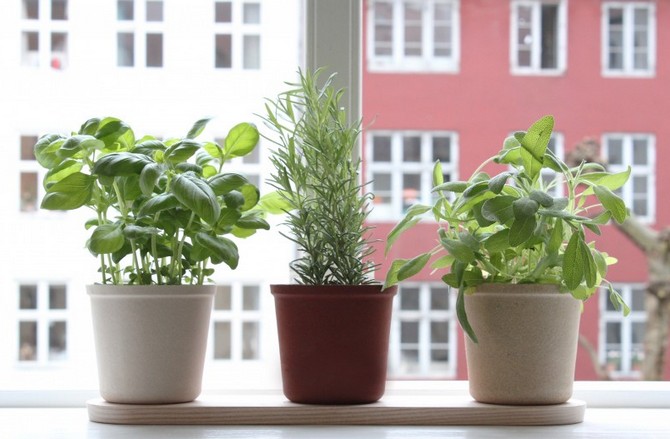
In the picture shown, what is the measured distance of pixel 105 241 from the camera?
1.18 metres

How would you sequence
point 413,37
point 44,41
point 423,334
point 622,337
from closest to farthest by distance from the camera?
point 44,41, point 423,334, point 413,37, point 622,337

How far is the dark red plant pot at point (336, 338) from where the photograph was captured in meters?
1.24

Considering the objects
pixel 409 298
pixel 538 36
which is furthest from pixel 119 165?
pixel 538 36

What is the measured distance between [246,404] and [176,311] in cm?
17

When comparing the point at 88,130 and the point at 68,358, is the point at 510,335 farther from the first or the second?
the point at 68,358

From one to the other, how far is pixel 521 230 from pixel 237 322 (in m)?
0.68

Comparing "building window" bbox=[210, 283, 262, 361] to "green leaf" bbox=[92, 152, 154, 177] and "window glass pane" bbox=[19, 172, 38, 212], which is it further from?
"green leaf" bbox=[92, 152, 154, 177]

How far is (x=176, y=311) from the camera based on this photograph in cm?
125

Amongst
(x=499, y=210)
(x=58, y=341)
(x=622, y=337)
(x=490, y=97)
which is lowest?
(x=622, y=337)

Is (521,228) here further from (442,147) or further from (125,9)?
(125,9)

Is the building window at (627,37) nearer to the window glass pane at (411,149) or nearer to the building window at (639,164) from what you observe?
the building window at (639,164)

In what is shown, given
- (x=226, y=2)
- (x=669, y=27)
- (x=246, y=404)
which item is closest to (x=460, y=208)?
(x=246, y=404)

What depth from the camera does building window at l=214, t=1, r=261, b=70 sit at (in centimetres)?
160

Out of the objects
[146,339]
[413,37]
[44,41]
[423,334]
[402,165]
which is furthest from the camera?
[413,37]
